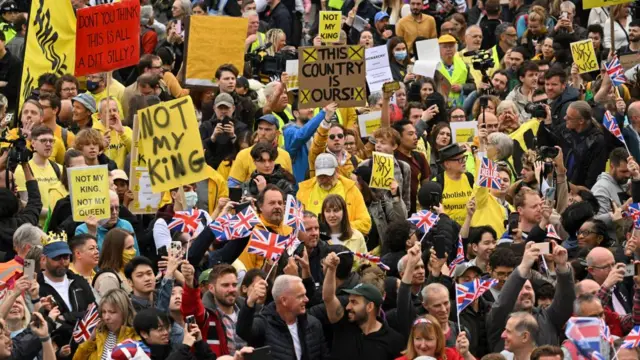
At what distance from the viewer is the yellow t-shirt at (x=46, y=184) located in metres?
16.9

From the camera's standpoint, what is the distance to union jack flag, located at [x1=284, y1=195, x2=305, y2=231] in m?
15.6

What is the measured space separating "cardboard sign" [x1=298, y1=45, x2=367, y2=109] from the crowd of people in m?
0.19

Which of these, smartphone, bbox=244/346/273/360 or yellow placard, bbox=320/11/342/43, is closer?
smartphone, bbox=244/346/273/360

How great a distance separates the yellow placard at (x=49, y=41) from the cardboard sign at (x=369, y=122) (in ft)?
9.12

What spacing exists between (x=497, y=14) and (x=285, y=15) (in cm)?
261

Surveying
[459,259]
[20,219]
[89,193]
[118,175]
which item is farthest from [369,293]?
[118,175]

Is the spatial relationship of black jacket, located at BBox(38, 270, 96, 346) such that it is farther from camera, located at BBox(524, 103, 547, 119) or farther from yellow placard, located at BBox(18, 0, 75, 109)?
camera, located at BBox(524, 103, 547, 119)

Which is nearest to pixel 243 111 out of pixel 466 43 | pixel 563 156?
pixel 563 156

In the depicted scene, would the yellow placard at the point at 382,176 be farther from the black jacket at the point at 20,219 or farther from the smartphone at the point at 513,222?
the black jacket at the point at 20,219

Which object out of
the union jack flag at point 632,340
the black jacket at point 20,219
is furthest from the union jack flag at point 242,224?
the union jack flag at point 632,340

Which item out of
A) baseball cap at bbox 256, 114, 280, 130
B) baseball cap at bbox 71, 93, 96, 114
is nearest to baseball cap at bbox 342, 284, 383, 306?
baseball cap at bbox 256, 114, 280, 130

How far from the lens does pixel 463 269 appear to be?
15.7 metres

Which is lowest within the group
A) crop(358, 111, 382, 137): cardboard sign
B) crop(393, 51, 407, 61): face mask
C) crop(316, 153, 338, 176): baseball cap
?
crop(393, 51, 407, 61): face mask

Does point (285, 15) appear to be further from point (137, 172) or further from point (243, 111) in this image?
point (137, 172)
